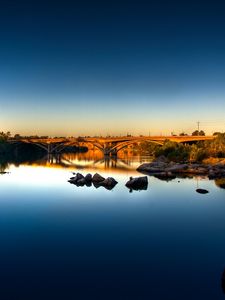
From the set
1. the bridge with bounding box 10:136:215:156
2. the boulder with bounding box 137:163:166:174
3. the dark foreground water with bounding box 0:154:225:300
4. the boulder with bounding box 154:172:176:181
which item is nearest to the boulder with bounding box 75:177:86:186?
the dark foreground water with bounding box 0:154:225:300

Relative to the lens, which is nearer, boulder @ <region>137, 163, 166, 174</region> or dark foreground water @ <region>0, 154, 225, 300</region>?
dark foreground water @ <region>0, 154, 225, 300</region>

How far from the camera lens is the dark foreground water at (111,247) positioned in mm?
11555

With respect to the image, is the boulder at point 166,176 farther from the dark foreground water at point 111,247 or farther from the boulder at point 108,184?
the dark foreground water at point 111,247

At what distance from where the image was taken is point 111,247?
1590cm

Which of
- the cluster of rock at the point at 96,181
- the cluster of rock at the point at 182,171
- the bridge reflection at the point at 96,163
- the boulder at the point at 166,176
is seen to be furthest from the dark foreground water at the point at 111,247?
the bridge reflection at the point at 96,163

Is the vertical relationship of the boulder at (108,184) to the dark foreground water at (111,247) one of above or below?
above

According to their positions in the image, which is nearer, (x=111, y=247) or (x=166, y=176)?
(x=111, y=247)

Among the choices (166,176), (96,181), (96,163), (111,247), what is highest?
(96,181)

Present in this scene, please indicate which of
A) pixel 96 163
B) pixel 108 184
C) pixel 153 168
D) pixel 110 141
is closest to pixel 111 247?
pixel 108 184

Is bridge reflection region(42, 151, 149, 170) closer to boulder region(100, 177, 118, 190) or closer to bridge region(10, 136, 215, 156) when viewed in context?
bridge region(10, 136, 215, 156)

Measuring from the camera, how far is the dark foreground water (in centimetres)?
1155

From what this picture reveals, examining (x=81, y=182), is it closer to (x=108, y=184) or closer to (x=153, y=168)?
(x=108, y=184)

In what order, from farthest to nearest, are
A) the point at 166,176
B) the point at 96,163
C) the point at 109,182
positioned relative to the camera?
the point at 96,163 < the point at 166,176 < the point at 109,182

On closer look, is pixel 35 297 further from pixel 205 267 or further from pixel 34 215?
pixel 34 215
